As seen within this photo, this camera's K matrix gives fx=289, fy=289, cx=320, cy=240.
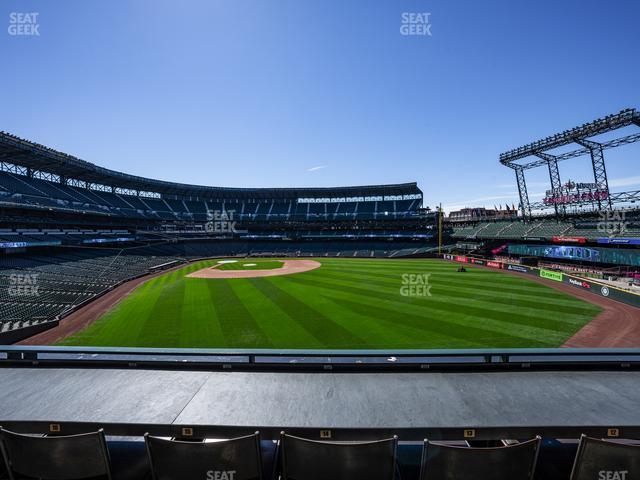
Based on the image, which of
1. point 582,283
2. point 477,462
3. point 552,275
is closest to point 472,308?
point 582,283

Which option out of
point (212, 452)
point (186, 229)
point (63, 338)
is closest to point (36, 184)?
point (186, 229)

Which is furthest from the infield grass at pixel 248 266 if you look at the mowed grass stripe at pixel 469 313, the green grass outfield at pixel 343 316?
the mowed grass stripe at pixel 469 313

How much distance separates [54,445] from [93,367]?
8.26 feet

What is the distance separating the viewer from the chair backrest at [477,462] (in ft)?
10.5

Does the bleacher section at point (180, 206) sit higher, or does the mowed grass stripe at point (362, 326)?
the bleacher section at point (180, 206)

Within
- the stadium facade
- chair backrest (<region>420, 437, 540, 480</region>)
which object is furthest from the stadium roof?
chair backrest (<region>420, 437, 540, 480</region>)

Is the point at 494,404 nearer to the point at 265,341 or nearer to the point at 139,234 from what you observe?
the point at 265,341

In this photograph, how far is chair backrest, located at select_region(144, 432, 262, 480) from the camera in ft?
10.9

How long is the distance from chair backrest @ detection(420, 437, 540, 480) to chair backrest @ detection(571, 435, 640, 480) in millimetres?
527

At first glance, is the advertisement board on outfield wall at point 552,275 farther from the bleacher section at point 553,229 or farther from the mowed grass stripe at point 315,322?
the mowed grass stripe at point 315,322

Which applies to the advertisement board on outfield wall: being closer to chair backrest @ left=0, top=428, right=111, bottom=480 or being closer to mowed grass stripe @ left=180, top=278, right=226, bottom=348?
mowed grass stripe @ left=180, top=278, right=226, bottom=348

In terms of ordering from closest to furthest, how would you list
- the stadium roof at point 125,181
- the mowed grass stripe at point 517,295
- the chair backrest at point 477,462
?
the chair backrest at point 477,462
the mowed grass stripe at point 517,295
the stadium roof at point 125,181

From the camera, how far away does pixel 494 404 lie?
4.31 m

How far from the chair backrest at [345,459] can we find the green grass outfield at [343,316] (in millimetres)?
11728
